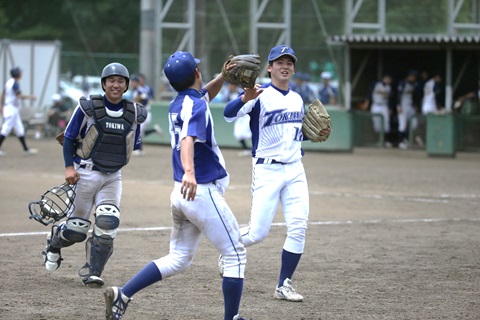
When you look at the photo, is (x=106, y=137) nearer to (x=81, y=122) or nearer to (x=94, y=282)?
(x=81, y=122)

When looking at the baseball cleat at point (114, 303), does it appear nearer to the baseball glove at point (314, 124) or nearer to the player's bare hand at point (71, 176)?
the player's bare hand at point (71, 176)

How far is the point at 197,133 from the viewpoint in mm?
6105

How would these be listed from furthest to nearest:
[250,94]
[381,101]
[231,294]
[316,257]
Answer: [381,101] < [316,257] < [250,94] < [231,294]

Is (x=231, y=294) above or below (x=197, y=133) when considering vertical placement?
below

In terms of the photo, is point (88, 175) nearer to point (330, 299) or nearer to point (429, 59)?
point (330, 299)

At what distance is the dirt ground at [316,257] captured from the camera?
23.6ft

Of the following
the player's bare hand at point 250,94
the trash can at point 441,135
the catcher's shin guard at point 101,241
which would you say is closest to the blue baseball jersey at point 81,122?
the catcher's shin guard at point 101,241

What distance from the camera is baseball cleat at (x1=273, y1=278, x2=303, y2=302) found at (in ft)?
24.4

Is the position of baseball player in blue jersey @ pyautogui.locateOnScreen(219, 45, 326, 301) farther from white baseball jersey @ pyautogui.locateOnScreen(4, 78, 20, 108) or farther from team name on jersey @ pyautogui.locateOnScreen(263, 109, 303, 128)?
white baseball jersey @ pyautogui.locateOnScreen(4, 78, 20, 108)

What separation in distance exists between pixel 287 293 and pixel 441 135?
673 inches

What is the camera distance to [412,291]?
25.9 feet

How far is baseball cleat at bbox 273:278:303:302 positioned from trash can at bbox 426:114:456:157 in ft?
55.2

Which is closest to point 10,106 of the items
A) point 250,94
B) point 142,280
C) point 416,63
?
point 416,63

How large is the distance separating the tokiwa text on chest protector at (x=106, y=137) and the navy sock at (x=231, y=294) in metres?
2.20
